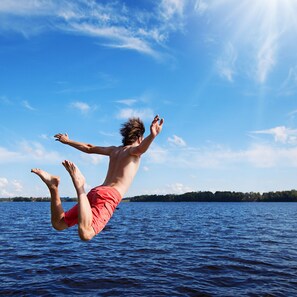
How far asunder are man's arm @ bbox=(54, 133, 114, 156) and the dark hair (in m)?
0.39

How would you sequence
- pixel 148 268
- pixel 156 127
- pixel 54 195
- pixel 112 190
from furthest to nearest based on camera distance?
pixel 148 268 → pixel 112 190 → pixel 54 195 → pixel 156 127

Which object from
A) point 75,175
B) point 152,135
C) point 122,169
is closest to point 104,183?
point 122,169

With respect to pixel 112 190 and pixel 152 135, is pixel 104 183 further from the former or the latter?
pixel 152 135

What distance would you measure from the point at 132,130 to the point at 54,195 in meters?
1.94

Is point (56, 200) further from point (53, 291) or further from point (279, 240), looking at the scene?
point (279, 240)

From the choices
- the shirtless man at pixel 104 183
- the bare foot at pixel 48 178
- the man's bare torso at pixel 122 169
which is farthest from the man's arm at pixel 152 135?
the bare foot at pixel 48 178

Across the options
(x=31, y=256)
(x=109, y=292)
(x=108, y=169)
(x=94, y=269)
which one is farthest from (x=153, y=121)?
(x=31, y=256)

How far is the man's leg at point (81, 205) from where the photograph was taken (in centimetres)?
571

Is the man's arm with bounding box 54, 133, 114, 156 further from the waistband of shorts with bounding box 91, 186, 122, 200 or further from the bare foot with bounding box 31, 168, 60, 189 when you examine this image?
the bare foot with bounding box 31, 168, 60, 189

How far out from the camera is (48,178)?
602cm

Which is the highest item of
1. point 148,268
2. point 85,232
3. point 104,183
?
point 104,183

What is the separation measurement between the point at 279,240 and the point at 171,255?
1310cm

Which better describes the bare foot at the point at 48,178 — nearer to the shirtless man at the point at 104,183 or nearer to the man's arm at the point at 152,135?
the shirtless man at the point at 104,183

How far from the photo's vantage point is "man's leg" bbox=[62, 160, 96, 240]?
5.71 meters
